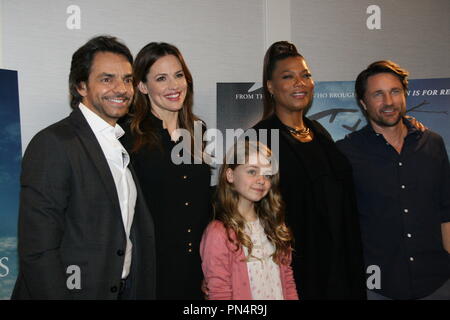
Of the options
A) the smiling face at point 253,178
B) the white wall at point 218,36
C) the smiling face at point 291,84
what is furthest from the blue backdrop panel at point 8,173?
the smiling face at point 291,84

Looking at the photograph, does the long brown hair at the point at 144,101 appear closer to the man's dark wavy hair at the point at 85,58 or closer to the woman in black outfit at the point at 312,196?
the man's dark wavy hair at the point at 85,58

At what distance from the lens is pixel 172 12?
3988mm

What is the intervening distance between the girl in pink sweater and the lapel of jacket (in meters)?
0.63

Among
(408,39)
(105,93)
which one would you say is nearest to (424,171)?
(408,39)

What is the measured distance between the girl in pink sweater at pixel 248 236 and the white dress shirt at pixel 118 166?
0.45 m

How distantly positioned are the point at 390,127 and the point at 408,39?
1.48 metres

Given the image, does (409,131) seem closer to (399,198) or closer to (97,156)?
(399,198)

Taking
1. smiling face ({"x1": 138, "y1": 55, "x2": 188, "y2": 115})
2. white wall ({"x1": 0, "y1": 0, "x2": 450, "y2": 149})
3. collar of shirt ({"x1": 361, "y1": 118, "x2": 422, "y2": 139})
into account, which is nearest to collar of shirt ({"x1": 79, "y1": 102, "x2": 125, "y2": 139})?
smiling face ({"x1": 138, "y1": 55, "x2": 188, "y2": 115})

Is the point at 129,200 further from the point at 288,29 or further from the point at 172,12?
the point at 288,29

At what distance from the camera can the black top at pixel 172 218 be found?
2.69 meters

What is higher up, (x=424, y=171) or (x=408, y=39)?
(x=408, y=39)

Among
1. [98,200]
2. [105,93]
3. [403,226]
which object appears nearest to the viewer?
[98,200]

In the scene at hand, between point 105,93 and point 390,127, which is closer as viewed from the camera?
point 105,93

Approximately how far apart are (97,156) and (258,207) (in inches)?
40.5
